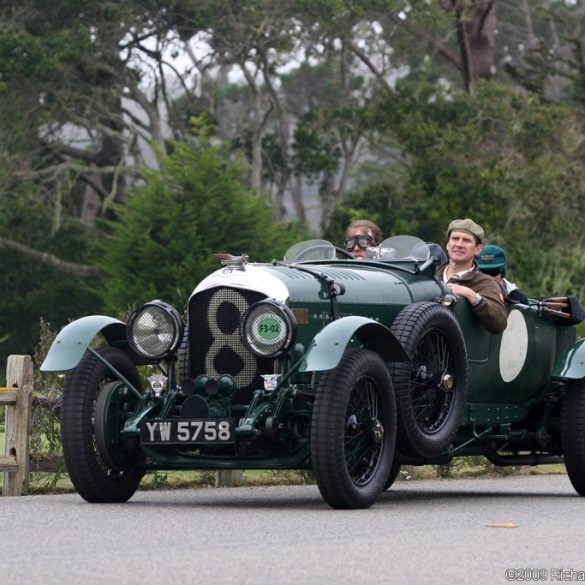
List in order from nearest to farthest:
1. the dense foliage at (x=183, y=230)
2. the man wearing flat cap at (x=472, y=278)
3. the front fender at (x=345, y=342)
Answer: the front fender at (x=345, y=342)
the man wearing flat cap at (x=472, y=278)
the dense foliage at (x=183, y=230)

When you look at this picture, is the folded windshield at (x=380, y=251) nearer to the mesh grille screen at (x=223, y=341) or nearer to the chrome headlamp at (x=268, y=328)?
the mesh grille screen at (x=223, y=341)

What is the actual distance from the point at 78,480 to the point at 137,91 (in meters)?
40.2

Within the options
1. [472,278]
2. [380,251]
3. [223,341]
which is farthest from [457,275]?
[223,341]

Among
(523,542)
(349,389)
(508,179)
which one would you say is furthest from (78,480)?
(508,179)

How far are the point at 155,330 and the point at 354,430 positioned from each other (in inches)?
56.8

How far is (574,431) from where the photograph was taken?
11.4m

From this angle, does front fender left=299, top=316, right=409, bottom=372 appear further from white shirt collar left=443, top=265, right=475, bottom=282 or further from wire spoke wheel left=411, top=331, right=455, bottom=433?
white shirt collar left=443, top=265, right=475, bottom=282

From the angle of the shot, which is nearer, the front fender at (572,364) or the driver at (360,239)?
the front fender at (572,364)

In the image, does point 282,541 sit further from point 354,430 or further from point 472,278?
point 472,278

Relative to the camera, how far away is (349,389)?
366 inches

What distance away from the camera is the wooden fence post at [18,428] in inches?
440

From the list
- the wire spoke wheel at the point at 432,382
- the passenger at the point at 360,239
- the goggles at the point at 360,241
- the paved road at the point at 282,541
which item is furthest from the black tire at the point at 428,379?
the goggles at the point at 360,241

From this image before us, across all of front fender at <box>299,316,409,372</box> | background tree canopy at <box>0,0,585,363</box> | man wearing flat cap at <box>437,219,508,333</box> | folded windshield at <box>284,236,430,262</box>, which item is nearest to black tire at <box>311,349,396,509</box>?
front fender at <box>299,316,409,372</box>

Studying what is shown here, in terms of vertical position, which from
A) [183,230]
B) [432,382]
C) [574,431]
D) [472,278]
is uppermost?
[472,278]
